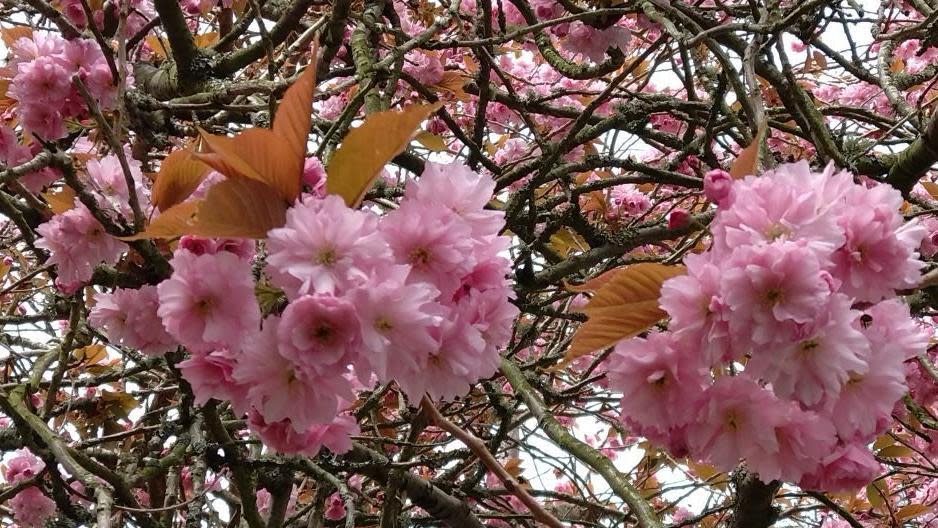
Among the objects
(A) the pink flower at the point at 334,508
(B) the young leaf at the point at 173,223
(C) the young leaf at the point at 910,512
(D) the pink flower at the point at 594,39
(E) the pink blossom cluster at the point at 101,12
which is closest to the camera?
(B) the young leaf at the point at 173,223

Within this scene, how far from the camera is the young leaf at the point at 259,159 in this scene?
826 mm

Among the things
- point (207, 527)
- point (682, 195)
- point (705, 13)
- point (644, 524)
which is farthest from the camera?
point (207, 527)

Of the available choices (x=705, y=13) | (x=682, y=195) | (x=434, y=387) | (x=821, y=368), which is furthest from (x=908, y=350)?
(x=682, y=195)

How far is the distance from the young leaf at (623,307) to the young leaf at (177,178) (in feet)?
Answer: 1.82

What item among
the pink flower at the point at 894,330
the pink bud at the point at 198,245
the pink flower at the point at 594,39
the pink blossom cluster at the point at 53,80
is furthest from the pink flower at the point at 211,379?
the pink flower at the point at 594,39

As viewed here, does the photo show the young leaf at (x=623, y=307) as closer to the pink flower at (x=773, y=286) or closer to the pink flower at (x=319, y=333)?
the pink flower at (x=773, y=286)

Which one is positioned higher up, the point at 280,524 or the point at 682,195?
the point at 682,195

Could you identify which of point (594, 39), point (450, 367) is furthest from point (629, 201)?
point (450, 367)

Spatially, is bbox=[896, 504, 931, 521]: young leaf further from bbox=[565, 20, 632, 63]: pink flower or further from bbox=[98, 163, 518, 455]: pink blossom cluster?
bbox=[98, 163, 518, 455]: pink blossom cluster

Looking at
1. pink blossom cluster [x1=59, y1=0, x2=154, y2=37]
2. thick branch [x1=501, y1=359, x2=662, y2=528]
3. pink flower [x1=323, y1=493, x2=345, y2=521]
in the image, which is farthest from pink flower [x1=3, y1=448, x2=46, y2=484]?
thick branch [x1=501, y1=359, x2=662, y2=528]

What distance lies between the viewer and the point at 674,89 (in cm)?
473

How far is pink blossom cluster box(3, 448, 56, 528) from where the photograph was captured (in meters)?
2.87

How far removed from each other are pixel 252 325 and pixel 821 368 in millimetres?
615

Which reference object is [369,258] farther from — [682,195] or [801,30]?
[682,195]
